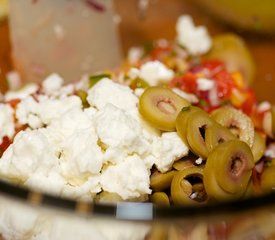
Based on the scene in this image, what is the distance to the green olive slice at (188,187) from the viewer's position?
0.75 meters

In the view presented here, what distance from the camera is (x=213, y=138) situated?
78 cm

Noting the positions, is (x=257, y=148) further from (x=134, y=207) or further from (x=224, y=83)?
(x=134, y=207)

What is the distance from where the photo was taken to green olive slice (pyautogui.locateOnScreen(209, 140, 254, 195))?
2.35 feet

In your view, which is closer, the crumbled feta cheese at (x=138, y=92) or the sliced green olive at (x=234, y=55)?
the crumbled feta cheese at (x=138, y=92)

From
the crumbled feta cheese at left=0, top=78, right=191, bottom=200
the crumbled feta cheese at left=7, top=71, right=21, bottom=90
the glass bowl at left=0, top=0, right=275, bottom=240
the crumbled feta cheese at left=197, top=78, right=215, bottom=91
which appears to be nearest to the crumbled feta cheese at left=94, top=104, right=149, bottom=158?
the crumbled feta cheese at left=0, top=78, right=191, bottom=200

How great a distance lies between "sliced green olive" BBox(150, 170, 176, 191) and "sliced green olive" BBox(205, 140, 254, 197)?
0.07 m

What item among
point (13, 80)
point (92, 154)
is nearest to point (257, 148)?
point (92, 154)

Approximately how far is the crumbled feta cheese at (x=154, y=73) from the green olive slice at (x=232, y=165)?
259 millimetres

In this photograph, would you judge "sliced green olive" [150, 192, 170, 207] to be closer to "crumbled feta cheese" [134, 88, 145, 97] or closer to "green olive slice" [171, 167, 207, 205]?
"green olive slice" [171, 167, 207, 205]

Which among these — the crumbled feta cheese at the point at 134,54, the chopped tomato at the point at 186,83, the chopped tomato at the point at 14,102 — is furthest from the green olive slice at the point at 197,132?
the crumbled feta cheese at the point at 134,54

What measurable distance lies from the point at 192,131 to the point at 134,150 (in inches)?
3.0

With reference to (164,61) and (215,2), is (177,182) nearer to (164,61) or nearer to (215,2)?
(164,61)

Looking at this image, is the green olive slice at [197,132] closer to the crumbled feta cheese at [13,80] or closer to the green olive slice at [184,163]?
the green olive slice at [184,163]

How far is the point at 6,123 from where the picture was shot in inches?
35.4
